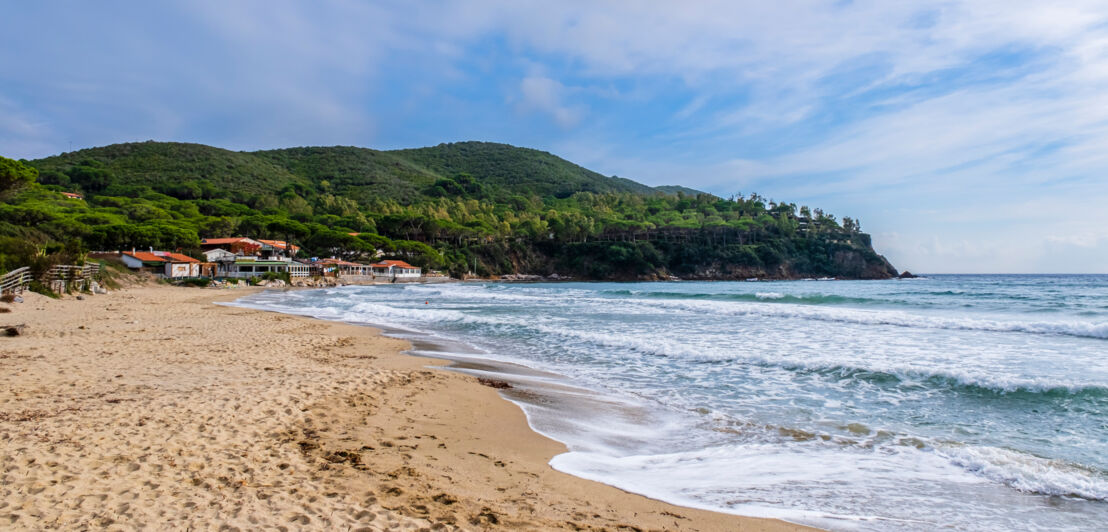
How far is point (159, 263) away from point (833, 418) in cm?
5225

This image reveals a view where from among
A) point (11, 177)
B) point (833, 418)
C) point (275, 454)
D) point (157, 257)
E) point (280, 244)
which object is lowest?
point (833, 418)

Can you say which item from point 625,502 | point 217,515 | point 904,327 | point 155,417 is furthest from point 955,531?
point 904,327

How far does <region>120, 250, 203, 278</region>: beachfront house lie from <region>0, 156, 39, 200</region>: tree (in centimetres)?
1421

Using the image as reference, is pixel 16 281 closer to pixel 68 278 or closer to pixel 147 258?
pixel 68 278

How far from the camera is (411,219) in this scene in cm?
9562

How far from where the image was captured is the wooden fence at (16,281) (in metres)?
16.5

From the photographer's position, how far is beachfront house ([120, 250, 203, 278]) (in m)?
43.2

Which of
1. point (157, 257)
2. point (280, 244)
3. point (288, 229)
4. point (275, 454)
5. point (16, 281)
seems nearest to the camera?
point (275, 454)

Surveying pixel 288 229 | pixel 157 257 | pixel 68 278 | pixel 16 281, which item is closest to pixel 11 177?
pixel 68 278

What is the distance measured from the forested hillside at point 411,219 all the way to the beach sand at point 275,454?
→ 178ft

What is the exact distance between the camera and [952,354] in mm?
10141

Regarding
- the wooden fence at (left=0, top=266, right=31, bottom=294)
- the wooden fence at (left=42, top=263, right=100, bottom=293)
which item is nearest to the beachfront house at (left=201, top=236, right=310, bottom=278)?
the wooden fence at (left=42, top=263, right=100, bottom=293)

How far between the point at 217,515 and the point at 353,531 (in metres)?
0.78

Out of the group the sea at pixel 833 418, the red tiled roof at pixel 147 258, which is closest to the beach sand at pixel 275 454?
the sea at pixel 833 418
